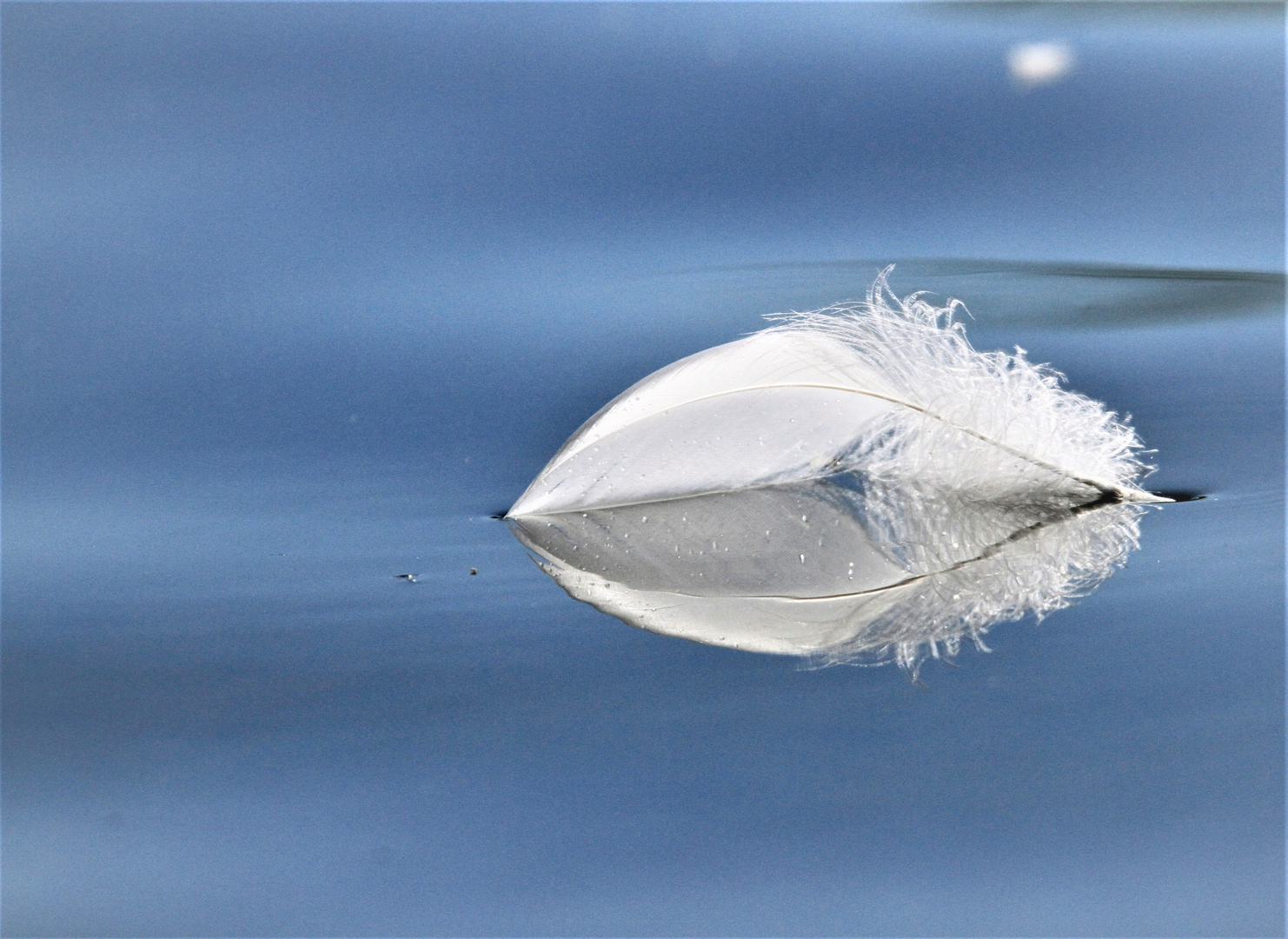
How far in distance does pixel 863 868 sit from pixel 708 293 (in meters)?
1.35

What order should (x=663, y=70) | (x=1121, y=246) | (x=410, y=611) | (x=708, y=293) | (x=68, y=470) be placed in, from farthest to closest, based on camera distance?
(x=663, y=70), (x=1121, y=246), (x=708, y=293), (x=68, y=470), (x=410, y=611)

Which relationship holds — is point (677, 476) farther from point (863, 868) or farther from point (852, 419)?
point (863, 868)

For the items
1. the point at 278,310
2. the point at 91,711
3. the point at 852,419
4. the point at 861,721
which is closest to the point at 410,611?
the point at 91,711

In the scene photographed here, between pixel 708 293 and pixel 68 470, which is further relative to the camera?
pixel 708 293

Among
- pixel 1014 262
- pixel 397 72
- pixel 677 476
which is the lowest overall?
pixel 677 476

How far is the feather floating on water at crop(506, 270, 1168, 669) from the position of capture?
132 centimetres

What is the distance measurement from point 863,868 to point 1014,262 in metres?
1.58

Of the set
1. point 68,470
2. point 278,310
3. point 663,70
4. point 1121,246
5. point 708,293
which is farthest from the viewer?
point 663,70

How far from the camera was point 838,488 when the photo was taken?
59.8 inches

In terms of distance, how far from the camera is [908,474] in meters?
1.51

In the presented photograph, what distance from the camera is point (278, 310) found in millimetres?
1977

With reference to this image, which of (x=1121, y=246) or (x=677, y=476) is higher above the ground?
(x=1121, y=246)

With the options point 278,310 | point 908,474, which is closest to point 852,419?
point 908,474

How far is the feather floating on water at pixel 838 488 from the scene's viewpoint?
1319 mm
